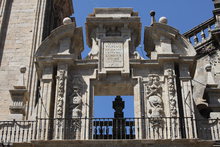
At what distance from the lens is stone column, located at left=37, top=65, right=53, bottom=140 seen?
15.0m

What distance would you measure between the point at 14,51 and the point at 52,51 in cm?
420

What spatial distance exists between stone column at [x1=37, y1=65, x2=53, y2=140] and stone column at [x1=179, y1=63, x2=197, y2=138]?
4.10 metres

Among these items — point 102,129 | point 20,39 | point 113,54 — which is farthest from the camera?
point 20,39

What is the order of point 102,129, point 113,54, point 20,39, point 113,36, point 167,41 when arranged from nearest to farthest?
point 102,129
point 113,54
point 167,41
point 113,36
point 20,39

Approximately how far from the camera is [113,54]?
16766 millimetres

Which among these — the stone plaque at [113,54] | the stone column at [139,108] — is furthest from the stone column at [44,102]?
the stone column at [139,108]

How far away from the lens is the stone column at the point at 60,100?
15.0 m

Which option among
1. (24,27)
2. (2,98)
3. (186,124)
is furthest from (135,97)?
(24,27)

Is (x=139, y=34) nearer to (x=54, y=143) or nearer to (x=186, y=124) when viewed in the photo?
(x=186, y=124)

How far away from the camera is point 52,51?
17.0 meters

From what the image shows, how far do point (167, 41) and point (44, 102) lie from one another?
454 centimetres

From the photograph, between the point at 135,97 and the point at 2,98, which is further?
the point at 2,98

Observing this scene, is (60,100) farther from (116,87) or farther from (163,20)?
(163,20)

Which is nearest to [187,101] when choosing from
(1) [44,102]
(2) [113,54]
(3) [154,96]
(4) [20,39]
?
(3) [154,96]
